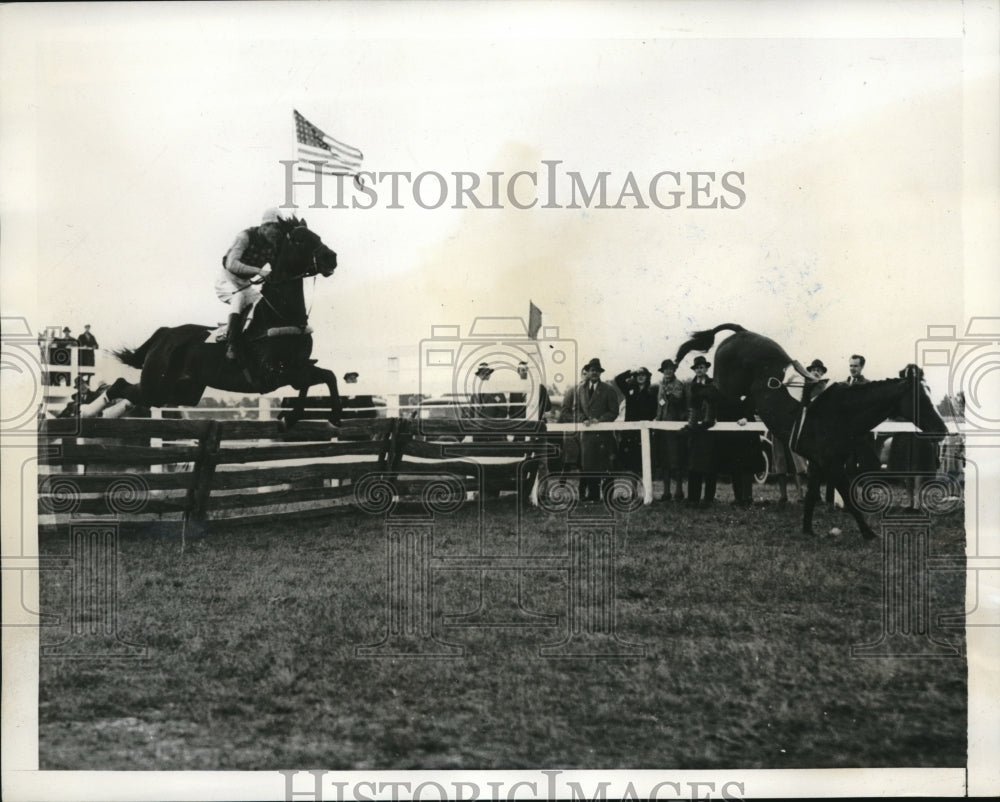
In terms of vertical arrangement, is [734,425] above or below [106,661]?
above

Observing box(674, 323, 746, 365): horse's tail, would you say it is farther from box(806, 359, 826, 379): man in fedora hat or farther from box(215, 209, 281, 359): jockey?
box(215, 209, 281, 359): jockey

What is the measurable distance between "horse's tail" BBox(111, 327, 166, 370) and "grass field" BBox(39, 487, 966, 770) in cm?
84

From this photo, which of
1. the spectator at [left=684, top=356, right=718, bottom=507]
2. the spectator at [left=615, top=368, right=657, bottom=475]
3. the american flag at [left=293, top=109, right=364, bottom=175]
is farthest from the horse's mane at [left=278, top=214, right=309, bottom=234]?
the spectator at [left=684, top=356, right=718, bottom=507]

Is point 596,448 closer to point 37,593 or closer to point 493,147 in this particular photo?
point 493,147

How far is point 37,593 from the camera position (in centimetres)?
365

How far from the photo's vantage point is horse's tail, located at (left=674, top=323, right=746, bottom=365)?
3.59 metres

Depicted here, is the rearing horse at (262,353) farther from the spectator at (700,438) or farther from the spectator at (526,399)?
the spectator at (700,438)

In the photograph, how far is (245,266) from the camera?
362 cm

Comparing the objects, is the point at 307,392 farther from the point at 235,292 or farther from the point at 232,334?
the point at 235,292

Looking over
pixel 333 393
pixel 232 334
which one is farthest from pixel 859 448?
pixel 232 334

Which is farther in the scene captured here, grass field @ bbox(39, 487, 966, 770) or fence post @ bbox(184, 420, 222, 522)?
fence post @ bbox(184, 420, 222, 522)

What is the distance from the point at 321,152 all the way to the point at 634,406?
1882 millimetres

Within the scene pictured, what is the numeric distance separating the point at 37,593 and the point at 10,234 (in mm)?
1705

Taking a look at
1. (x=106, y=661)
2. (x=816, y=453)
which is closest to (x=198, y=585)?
(x=106, y=661)
